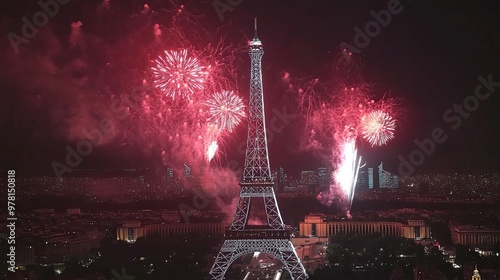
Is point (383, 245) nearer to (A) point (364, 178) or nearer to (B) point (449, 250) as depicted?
(B) point (449, 250)

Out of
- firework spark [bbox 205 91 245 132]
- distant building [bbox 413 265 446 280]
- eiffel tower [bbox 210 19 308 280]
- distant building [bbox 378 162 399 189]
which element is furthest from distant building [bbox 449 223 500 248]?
firework spark [bbox 205 91 245 132]

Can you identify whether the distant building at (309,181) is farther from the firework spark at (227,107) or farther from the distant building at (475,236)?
the firework spark at (227,107)

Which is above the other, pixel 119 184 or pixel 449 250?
pixel 119 184

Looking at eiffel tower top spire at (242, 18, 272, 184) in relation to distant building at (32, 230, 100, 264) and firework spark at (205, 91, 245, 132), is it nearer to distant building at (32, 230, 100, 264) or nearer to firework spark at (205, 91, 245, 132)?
firework spark at (205, 91, 245, 132)

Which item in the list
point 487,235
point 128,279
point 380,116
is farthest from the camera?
point 487,235

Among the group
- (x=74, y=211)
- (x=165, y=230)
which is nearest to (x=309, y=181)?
(x=165, y=230)

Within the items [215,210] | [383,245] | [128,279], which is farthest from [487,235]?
[128,279]

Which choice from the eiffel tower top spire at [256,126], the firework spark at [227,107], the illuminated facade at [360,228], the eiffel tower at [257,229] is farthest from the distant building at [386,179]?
the firework spark at [227,107]
